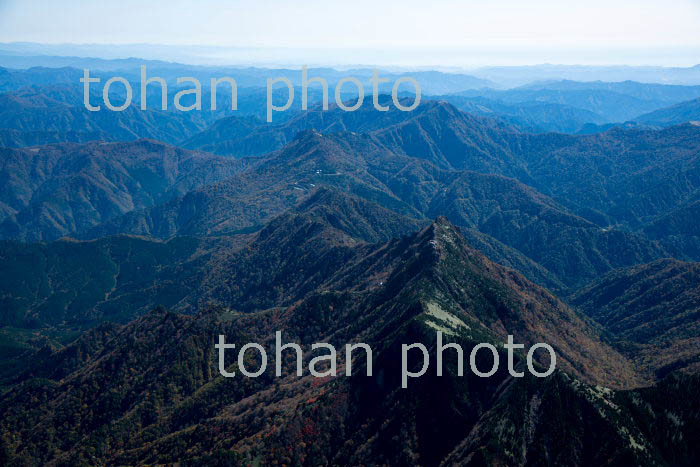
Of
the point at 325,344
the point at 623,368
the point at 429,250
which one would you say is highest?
the point at 429,250

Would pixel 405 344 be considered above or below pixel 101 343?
above

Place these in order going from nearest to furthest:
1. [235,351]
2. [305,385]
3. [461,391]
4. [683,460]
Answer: [683,460] < [461,391] < [305,385] < [235,351]

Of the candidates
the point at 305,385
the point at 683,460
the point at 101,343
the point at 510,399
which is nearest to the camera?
the point at 683,460

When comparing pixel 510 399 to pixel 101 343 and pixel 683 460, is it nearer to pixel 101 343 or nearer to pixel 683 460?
pixel 683 460

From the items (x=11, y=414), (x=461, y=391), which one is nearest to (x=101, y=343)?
(x=11, y=414)

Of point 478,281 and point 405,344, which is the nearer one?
point 405,344

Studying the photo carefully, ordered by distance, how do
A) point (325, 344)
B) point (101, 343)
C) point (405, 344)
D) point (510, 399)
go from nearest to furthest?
point (510, 399)
point (405, 344)
point (325, 344)
point (101, 343)

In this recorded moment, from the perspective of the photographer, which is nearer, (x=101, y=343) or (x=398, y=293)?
(x=398, y=293)

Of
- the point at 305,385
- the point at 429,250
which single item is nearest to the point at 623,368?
the point at 429,250

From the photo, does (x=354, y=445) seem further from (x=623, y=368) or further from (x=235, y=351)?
(x=623, y=368)
